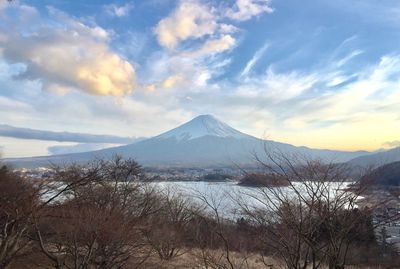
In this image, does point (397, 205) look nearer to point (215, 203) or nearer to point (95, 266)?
point (215, 203)

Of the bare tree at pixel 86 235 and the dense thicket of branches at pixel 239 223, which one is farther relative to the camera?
the bare tree at pixel 86 235

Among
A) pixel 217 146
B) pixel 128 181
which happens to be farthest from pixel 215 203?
pixel 217 146

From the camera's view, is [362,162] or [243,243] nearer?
[362,162]

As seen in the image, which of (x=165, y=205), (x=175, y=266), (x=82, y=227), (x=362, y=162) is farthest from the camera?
(x=165, y=205)

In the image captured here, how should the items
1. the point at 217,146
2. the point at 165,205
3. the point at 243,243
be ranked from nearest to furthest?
the point at 243,243, the point at 165,205, the point at 217,146

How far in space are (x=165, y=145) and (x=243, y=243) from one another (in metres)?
121

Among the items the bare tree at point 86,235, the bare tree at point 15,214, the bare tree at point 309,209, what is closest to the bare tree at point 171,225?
the bare tree at point 86,235

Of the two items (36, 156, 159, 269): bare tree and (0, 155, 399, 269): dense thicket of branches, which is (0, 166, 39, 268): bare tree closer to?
(0, 155, 399, 269): dense thicket of branches

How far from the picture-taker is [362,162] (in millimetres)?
7277

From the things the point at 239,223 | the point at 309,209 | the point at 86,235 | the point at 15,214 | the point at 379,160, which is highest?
the point at 379,160

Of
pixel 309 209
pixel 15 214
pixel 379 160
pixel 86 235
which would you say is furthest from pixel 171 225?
pixel 309 209

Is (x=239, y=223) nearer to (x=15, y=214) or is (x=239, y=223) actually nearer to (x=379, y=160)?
(x=379, y=160)

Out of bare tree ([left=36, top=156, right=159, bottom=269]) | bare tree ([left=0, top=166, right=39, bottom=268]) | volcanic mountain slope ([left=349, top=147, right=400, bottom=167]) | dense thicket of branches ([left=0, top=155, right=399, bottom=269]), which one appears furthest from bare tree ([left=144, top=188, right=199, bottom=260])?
volcanic mountain slope ([left=349, top=147, right=400, bottom=167])

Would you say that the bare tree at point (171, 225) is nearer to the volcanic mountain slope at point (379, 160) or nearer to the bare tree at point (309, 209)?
the bare tree at point (309, 209)
